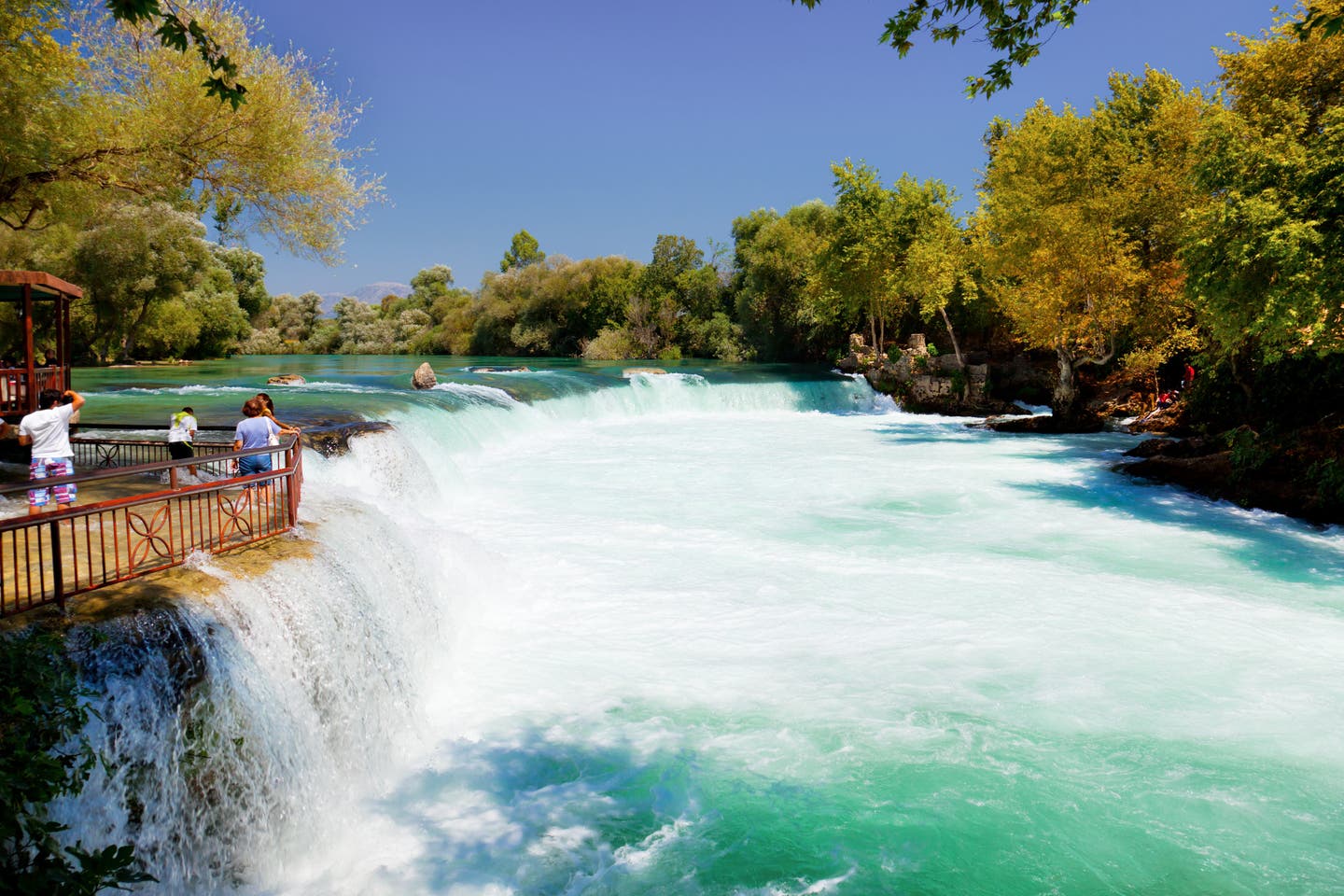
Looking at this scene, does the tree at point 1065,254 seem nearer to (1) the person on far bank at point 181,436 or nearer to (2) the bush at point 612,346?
(1) the person on far bank at point 181,436

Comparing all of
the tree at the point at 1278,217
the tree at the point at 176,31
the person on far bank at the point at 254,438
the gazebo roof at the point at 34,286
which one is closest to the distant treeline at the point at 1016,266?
the tree at the point at 1278,217

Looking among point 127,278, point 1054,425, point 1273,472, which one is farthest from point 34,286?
point 127,278

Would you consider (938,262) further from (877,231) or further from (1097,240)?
(1097,240)

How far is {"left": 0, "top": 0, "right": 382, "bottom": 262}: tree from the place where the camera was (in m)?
11.1

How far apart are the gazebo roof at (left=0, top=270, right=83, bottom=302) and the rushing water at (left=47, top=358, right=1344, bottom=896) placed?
4142 mm

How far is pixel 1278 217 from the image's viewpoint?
12.6m

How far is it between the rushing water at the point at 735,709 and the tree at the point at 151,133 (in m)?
5.48

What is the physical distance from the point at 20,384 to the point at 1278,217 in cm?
1981

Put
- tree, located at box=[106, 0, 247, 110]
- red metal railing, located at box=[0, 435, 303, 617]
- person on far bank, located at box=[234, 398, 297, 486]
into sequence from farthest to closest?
person on far bank, located at box=[234, 398, 297, 486] < red metal railing, located at box=[0, 435, 303, 617] < tree, located at box=[106, 0, 247, 110]

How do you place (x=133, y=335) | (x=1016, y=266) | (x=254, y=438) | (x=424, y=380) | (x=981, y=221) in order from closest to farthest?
(x=254, y=438)
(x=1016, y=266)
(x=424, y=380)
(x=981, y=221)
(x=133, y=335)

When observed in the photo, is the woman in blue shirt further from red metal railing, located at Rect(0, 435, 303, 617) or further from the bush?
the bush

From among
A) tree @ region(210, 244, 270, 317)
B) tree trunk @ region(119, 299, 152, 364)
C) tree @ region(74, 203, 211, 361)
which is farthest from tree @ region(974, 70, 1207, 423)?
tree @ region(210, 244, 270, 317)


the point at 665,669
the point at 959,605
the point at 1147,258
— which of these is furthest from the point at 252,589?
the point at 1147,258

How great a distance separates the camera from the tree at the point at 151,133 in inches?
439
